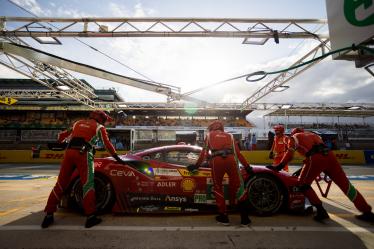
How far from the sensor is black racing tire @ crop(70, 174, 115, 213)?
337 centimetres

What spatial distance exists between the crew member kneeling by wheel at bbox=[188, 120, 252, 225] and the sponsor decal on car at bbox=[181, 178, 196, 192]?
20 centimetres

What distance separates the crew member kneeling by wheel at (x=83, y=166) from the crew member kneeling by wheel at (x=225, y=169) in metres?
1.44

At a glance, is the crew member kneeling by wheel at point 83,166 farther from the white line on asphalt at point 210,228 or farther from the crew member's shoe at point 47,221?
the white line on asphalt at point 210,228

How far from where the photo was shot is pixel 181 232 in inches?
107

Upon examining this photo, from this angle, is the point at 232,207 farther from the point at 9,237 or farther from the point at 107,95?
the point at 107,95

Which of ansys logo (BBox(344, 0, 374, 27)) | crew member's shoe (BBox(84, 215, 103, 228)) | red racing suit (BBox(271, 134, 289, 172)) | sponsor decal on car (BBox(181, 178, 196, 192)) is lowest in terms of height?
crew member's shoe (BBox(84, 215, 103, 228))

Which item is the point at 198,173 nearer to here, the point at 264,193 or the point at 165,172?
the point at 165,172

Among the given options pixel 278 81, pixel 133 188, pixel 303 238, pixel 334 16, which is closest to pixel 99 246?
pixel 133 188

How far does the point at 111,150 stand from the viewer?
328 cm

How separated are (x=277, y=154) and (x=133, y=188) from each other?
407 centimetres

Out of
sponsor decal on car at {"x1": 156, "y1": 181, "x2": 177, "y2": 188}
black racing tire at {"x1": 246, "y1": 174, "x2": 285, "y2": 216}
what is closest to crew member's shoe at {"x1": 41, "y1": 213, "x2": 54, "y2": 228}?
sponsor decal on car at {"x1": 156, "y1": 181, "x2": 177, "y2": 188}

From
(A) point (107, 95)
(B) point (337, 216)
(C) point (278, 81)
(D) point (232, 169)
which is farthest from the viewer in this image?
(A) point (107, 95)

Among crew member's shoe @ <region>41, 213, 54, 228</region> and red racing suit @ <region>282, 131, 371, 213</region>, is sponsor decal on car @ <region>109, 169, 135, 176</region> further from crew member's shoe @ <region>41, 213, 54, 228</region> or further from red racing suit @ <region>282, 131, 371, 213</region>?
red racing suit @ <region>282, 131, 371, 213</region>

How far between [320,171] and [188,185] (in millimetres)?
1982
